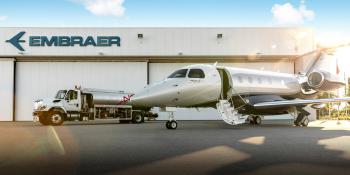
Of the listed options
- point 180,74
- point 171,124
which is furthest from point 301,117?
point 171,124

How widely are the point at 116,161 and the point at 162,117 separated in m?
25.3

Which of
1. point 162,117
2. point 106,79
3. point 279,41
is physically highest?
point 279,41

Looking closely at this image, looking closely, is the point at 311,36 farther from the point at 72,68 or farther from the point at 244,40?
the point at 72,68

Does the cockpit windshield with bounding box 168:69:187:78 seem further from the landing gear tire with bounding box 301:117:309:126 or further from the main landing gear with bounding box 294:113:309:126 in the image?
the landing gear tire with bounding box 301:117:309:126

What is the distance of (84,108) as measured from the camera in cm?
2247

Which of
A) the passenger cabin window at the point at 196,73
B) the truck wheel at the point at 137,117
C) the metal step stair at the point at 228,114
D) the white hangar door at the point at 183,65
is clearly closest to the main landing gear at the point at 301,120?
the metal step stair at the point at 228,114

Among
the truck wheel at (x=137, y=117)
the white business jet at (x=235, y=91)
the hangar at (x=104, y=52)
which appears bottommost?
the truck wheel at (x=137, y=117)

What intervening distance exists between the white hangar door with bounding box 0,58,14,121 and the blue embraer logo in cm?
180

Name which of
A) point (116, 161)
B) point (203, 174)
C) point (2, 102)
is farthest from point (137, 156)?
point (2, 102)

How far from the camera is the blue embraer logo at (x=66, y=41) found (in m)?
30.1

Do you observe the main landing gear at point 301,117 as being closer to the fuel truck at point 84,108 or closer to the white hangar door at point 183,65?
the fuel truck at point 84,108

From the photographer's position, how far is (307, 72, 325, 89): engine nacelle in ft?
65.9

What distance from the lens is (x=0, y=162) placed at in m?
6.30

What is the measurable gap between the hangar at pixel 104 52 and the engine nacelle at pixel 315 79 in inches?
385
